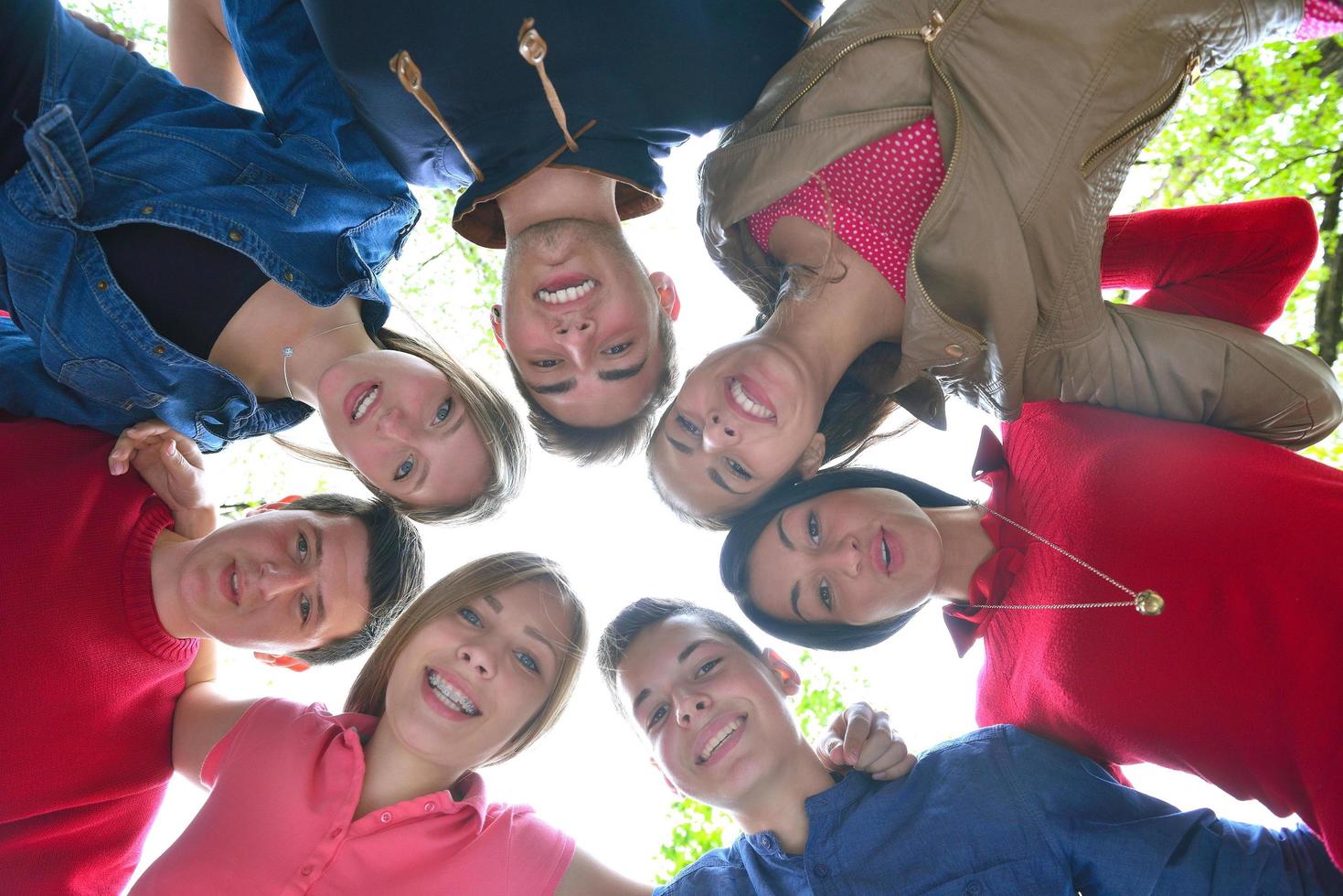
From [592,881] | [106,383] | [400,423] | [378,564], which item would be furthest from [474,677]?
[106,383]

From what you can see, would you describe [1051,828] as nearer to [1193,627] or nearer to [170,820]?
[1193,627]

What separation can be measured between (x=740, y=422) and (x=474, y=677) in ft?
3.51

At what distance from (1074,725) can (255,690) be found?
2495 millimetres

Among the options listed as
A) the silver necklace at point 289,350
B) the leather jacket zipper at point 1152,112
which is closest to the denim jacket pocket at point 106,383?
the silver necklace at point 289,350

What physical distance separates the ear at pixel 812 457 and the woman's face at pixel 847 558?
0.34 ft

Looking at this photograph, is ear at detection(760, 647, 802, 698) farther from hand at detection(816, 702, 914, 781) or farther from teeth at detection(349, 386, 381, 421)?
teeth at detection(349, 386, 381, 421)

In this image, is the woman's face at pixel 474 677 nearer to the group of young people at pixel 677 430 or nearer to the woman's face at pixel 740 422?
the group of young people at pixel 677 430

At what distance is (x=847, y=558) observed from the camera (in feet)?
7.77

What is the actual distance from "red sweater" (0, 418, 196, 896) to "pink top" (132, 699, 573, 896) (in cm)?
30

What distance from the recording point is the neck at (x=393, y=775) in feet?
8.16

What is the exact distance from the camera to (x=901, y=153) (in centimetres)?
213

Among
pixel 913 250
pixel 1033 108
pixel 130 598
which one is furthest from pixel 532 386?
pixel 1033 108

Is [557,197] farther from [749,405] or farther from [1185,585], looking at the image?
[1185,585]

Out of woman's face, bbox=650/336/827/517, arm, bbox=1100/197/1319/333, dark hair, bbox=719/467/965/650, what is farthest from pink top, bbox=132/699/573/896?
arm, bbox=1100/197/1319/333
